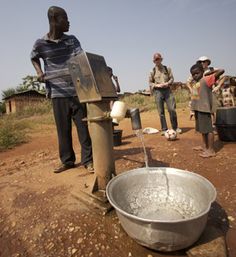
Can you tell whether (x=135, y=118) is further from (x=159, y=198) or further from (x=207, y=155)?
(x=207, y=155)

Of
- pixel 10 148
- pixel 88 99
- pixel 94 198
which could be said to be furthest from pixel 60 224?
pixel 10 148

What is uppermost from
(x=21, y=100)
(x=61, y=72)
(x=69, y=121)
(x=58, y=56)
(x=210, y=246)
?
(x=21, y=100)

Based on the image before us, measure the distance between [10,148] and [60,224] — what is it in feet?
13.5

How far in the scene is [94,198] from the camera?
6.38ft

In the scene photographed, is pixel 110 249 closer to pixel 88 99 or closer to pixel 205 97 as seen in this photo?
pixel 88 99

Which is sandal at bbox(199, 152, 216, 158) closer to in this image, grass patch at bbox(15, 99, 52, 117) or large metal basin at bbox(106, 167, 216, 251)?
large metal basin at bbox(106, 167, 216, 251)

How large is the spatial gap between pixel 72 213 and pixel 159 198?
733mm

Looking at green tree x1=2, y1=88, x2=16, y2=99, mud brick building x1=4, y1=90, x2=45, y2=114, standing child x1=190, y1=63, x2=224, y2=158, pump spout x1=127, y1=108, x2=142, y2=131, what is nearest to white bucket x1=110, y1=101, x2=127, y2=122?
pump spout x1=127, y1=108, x2=142, y2=131

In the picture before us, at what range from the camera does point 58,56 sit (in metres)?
2.61

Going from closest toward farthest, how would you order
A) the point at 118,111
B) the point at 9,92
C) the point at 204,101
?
1. the point at 118,111
2. the point at 204,101
3. the point at 9,92

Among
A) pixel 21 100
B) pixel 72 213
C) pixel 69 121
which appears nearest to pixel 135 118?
pixel 72 213

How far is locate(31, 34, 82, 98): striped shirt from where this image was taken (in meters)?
2.59

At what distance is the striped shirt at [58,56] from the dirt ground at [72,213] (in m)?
0.98

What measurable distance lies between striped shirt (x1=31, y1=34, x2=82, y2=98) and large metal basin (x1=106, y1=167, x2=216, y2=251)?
131 cm
